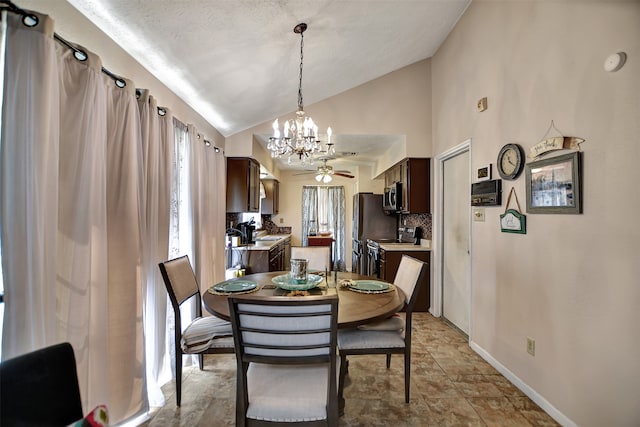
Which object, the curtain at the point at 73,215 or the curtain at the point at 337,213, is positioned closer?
the curtain at the point at 73,215

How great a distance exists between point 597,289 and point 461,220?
5.71 feet

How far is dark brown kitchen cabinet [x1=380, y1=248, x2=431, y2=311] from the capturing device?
3773mm

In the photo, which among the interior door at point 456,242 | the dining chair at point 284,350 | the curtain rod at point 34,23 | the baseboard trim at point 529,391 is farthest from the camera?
the interior door at point 456,242

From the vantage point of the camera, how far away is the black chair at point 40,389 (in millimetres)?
716

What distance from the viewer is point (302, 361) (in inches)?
50.1

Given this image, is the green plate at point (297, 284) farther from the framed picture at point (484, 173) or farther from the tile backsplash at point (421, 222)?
the tile backsplash at point (421, 222)

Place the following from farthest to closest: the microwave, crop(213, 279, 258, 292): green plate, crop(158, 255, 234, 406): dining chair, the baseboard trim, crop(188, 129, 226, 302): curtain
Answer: the microwave
crop(188, 129, 226, 302): curtain
crop(213, 279, 258, 292): green plate
crop(158, 255, 234, 406): dining chair
the baseboard trim

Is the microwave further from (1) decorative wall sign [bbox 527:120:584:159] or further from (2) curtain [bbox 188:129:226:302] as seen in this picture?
(2) curtain [bbox 188:129:226:302]

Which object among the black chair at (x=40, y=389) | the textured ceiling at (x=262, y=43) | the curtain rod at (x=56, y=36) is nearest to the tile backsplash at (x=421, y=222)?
the textured ceiling at (x=262, y=43)

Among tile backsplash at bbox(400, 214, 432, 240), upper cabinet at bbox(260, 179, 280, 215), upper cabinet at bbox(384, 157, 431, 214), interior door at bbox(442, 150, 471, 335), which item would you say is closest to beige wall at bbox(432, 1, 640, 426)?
interior door at bbox(442, 150, 471, 335)

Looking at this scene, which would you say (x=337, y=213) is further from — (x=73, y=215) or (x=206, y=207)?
(x=73, y=215)

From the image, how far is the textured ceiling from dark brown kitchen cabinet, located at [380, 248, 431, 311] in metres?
2.39

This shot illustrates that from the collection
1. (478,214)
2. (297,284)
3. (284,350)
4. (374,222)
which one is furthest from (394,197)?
(284,350)

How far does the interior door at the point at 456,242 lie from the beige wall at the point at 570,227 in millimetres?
451
